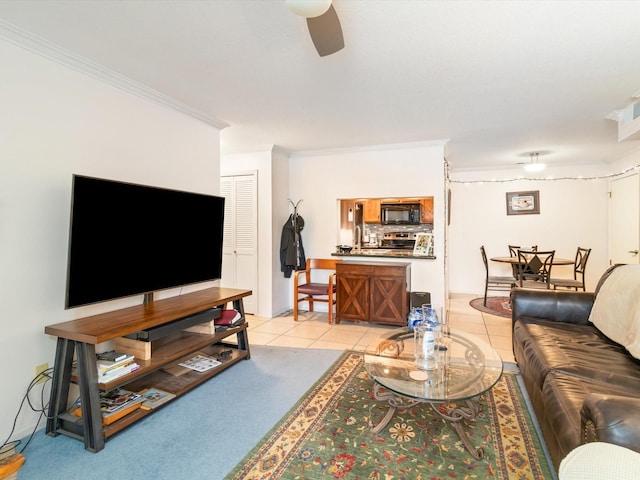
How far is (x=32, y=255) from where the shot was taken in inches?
83.2

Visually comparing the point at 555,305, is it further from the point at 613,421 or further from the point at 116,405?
the point at 116,405

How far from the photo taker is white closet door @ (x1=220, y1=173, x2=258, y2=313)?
15.8 ft

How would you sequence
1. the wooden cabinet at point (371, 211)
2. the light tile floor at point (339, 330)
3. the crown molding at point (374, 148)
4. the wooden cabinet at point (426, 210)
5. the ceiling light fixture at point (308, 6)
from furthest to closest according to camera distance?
the wooden cabinet at point (371, 211) → the wooden cabinet at point (426, 210) → the crown molding at point (374, 148) → the light tile floor at point (339, 330) → the ceiling light fixture at point (308, 6)

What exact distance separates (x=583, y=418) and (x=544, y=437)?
0.83m

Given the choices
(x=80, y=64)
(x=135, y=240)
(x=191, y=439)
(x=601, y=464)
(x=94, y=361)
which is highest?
(x=80, y=64)

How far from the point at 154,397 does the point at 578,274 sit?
6.60 metres

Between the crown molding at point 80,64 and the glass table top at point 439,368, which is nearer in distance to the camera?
the glass table top at point 439,368

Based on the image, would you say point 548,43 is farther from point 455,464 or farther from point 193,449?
point 193,449

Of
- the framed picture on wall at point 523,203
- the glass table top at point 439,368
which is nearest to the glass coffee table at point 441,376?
the glass table top at point 439,368

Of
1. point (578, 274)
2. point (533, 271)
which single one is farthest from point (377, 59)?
point (578, 274)

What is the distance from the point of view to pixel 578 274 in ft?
19.1

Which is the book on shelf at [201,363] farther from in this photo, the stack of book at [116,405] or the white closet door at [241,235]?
the white closet door at [241,235]

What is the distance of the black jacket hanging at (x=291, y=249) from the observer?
4.84 m

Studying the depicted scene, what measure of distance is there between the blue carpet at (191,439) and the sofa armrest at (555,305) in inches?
Answer: 74.4
